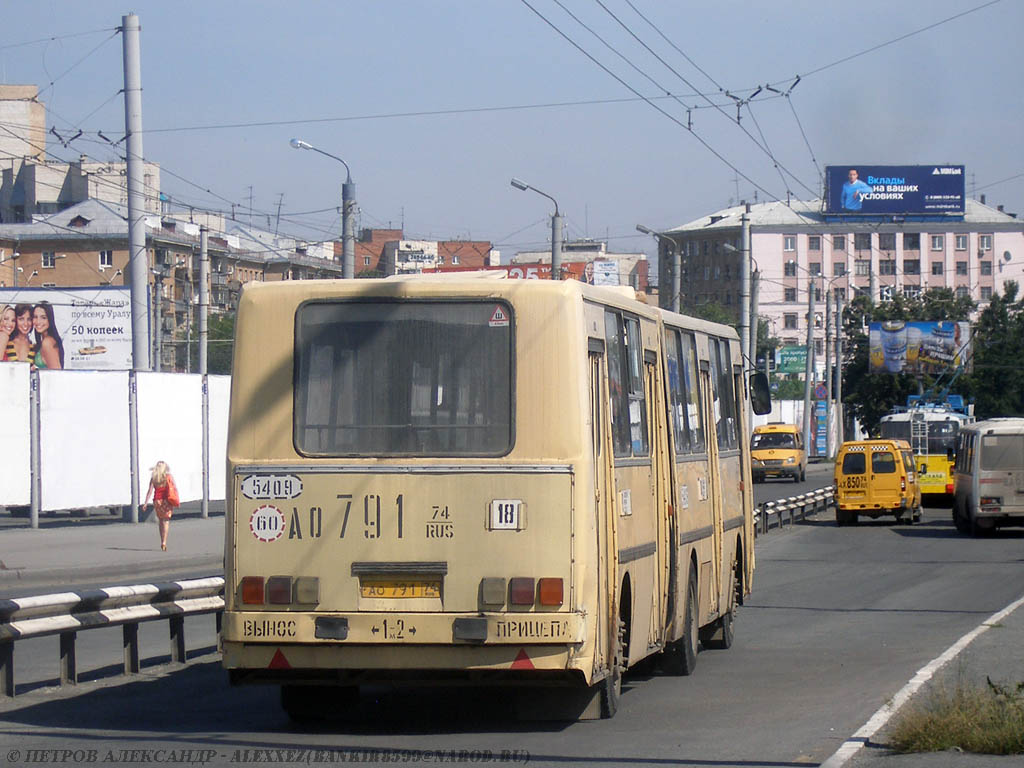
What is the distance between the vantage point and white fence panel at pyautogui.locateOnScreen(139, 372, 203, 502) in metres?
29.6

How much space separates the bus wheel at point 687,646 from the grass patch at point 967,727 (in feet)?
12.1

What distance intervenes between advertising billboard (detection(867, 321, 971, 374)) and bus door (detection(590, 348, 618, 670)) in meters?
71.1

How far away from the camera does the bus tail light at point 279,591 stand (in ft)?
28.3

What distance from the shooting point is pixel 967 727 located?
7.68 metres

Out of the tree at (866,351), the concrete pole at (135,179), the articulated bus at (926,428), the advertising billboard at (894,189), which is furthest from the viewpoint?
the advertising billboard at (894,189)

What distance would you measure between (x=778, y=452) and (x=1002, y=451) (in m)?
28.5

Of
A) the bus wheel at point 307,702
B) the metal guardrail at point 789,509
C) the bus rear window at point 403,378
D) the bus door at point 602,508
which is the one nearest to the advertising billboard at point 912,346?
the metal guardrail at point 789,509

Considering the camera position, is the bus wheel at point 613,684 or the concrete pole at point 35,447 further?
the concrete pole at point 35,447

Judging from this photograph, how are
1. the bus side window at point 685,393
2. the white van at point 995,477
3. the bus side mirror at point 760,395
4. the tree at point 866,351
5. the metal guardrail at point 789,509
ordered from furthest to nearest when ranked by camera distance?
the tree at point 866,351 → the metal guardrail at point 789,509 → the white van at point 995,477 → the bus side mirror at point 760,395 → the bus side window at point 685,393

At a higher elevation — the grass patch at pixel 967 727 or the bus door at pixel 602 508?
the bus door at pixel 602 508

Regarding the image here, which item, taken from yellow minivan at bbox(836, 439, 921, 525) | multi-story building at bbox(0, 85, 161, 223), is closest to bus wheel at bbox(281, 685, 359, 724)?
yellow minivan at bbox(836, 439, 921, 525)

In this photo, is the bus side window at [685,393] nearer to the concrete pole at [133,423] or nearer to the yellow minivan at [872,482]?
the concrete pole at [133,423]

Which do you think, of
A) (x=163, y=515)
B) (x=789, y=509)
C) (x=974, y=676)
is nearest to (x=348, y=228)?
(x=163, y=515)

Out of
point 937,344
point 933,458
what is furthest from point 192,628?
point 937,344
